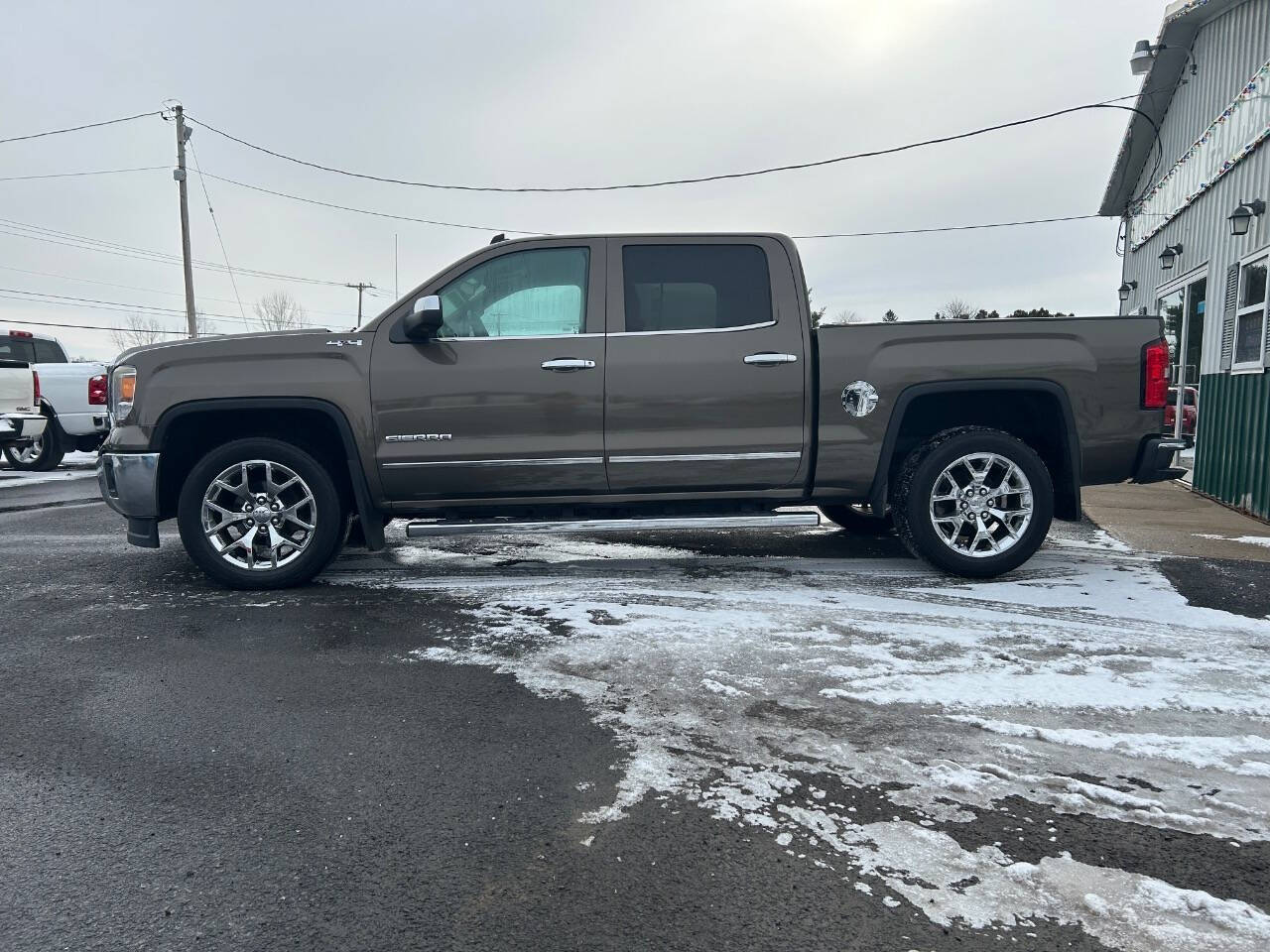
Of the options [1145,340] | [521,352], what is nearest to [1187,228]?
[1145,340]

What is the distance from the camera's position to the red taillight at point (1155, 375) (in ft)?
16.6

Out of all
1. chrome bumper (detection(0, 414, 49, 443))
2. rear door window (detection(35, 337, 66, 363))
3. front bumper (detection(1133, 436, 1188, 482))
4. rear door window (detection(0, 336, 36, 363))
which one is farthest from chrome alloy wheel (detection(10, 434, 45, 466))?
front bumper (detection(1133, 436, 1188, 482))

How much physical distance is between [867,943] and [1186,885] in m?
0.84

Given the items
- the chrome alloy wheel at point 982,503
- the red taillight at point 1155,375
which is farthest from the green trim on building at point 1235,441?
the chrome alloy wheel at point 982,503

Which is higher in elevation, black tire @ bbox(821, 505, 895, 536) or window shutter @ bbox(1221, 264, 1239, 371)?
window shutter @ bbox(1221, 264, 1239, 371)

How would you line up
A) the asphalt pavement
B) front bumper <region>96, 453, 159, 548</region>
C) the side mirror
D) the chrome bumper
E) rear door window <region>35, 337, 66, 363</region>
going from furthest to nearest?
rear door window <region>35, 337, 66, 363</region>
the chrome bumper
front bumper <region>96, 453, 159, 548</region>
the side mirror
the asphalt pavement

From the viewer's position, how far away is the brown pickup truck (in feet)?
16.6

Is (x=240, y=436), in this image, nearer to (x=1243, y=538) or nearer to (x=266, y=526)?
(x=266, y=526)

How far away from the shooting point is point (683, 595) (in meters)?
4.95

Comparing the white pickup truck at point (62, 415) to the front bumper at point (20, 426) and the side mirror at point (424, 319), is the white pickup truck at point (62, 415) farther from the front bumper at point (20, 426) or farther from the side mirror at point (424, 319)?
the side mirror at point (424, 319)

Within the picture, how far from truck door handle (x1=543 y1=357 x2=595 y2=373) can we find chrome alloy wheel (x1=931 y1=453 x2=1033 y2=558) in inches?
83.5

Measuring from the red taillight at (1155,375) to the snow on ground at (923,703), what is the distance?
41.6 inches

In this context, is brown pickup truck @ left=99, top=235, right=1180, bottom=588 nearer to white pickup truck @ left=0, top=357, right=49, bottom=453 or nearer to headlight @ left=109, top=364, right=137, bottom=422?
headlight @ left=109, top=364, right=137, bottom=422

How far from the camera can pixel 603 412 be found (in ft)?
16.7
